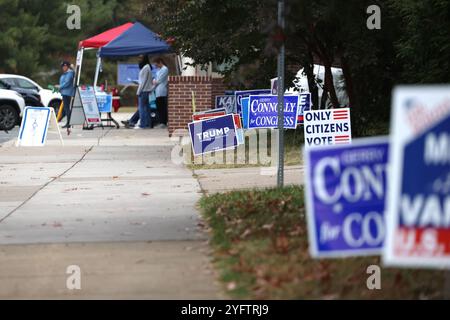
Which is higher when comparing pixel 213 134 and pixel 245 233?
pixel 213 134

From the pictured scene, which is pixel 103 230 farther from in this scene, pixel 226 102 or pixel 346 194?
pixel 226 102

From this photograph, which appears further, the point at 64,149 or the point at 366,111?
the point at 64,149

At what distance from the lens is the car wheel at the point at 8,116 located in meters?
30.3

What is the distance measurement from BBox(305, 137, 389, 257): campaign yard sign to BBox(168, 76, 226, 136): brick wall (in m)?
18.1

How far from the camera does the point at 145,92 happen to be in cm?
2745

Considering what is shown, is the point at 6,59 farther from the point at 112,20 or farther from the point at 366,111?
the point at 366,111

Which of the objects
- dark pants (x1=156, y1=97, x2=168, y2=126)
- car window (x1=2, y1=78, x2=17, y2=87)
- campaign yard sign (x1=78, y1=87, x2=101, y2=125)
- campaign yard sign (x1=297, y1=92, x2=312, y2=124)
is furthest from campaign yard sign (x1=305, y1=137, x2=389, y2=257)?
car window (x1=2, y1=78, x2=17, y2=87)

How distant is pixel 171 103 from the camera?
24453 mm

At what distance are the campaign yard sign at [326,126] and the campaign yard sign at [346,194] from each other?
25.7 feet

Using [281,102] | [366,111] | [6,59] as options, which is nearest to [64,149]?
[366,111]

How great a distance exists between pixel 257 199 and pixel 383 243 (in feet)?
16.7

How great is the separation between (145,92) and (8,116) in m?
5.29

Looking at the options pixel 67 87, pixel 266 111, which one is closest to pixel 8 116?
pixel 67 87

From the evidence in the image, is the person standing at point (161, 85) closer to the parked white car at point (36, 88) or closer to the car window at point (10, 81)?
the parked white car at point (36, 88)
